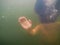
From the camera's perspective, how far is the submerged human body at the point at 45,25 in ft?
5.19

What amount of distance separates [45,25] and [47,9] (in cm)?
24

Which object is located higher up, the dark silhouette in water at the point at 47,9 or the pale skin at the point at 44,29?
the dark silhouette in water at the point at 47,9

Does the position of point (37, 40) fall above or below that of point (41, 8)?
below

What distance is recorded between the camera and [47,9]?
1.59 meters

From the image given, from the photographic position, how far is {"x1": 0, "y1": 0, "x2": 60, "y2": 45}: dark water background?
1.61 m

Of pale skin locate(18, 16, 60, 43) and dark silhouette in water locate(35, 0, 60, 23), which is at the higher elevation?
dark silhouette in water locate(35, 0, 60, 23)

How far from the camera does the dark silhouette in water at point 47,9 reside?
1.57m

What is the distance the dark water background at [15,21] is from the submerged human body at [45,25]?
66 mm

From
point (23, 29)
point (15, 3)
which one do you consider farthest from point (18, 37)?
point (15, 3)

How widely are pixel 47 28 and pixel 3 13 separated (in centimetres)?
70

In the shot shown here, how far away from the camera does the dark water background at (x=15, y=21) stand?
161 cm

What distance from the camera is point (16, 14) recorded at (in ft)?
5.35

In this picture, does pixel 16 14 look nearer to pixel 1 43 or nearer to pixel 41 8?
pixel 41 8

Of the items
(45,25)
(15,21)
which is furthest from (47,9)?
(15,21)
